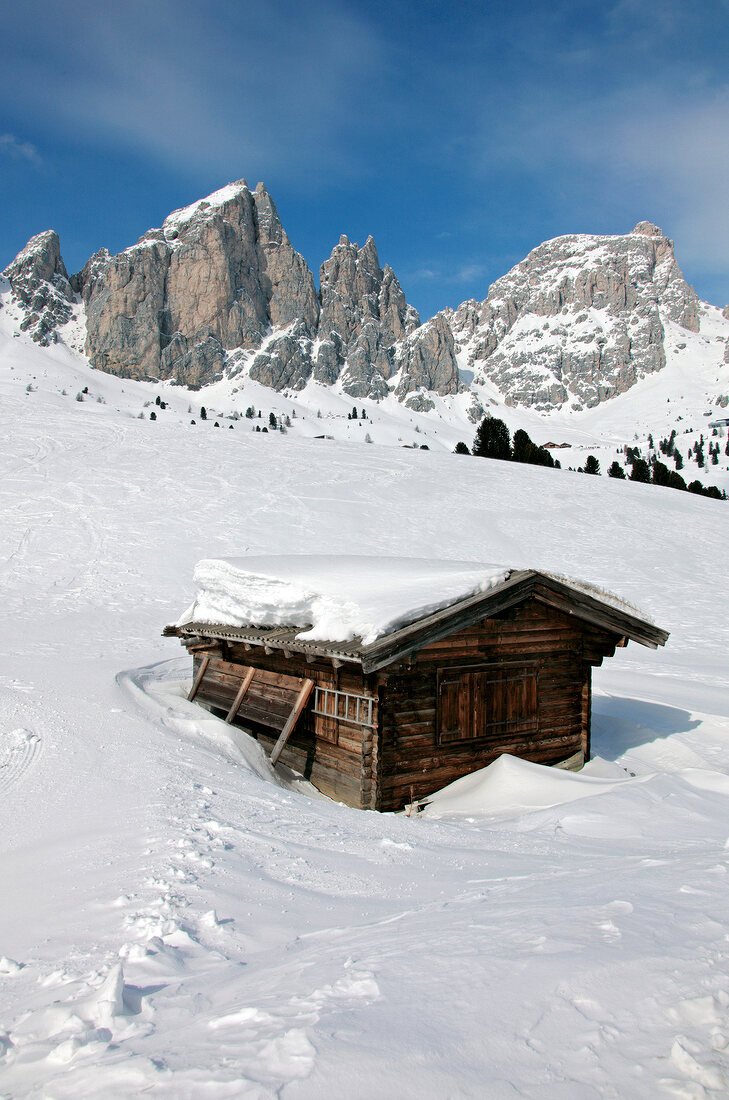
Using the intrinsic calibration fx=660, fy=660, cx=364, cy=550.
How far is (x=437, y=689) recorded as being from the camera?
924cm

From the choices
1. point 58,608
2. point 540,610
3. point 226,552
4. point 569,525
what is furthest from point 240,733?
point 569,525

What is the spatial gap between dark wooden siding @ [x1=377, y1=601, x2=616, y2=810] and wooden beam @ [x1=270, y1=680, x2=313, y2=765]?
145 centimetres

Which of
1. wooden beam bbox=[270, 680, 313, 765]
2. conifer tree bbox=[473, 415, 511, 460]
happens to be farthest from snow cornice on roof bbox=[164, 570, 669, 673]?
conifer tree bbox=[473, 415, 511, 460]

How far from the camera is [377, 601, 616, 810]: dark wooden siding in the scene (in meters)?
8.98

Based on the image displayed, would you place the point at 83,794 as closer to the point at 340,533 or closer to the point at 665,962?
the point at 665,962

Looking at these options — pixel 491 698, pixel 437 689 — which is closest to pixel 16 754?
pixel 437 689

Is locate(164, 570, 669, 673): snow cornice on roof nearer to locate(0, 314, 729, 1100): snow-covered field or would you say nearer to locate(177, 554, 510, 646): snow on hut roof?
locate(177, 554, 510, 646): snow on hut roof

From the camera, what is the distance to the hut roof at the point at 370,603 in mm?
8242

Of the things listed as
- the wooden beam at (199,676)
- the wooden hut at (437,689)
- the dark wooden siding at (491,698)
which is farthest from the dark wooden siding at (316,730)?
the wooden beam at (199,676)

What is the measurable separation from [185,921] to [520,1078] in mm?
2434

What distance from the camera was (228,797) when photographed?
6.98 metres

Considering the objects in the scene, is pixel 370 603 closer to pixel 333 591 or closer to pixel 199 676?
pixel 333 591

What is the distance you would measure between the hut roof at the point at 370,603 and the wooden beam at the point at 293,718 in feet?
2.73

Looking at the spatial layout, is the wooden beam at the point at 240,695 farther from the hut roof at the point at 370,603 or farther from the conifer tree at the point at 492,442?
the conifer tree at the point at 492,442
